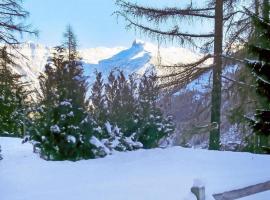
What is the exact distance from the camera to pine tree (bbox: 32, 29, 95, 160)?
29.6 feet

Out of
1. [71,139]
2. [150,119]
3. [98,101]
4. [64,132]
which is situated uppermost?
[98,101]

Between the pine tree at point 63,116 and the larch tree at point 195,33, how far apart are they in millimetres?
4388

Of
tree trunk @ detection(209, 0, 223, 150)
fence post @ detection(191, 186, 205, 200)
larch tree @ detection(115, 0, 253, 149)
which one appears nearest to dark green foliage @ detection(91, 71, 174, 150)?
larch tree @ detection(115, 0, 253, 149)

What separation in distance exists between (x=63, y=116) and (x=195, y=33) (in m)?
6.18

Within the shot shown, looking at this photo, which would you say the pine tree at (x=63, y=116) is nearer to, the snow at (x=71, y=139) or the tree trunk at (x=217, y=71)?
the snow at (x=71, y=139)

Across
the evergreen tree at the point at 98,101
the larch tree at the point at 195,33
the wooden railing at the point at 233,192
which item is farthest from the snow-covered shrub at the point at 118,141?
the wooden railing at the point at 233,192

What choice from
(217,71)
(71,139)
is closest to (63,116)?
(71,139)

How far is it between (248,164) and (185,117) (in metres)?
5.47

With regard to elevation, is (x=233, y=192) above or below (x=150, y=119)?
below

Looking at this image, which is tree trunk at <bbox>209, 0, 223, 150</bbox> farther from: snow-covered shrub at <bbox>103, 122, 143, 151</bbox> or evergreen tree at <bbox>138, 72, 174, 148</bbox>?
snow-covered shrub at <bbox>103, 122, 143, 151</bbox>

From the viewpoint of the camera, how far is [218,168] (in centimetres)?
857

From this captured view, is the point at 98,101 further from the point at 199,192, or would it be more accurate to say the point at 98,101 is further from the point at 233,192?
the point at 199,192

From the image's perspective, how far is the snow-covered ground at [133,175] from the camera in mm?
6086

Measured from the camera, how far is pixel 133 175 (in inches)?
299
